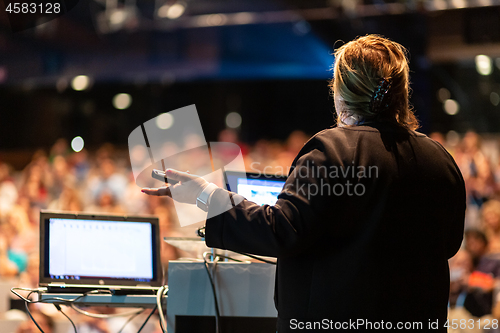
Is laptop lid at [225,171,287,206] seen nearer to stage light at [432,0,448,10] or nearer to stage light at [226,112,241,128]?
stage light at [432,0,448,10]

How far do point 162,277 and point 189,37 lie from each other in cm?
534

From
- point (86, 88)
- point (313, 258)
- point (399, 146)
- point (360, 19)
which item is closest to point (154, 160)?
point (313, 258)

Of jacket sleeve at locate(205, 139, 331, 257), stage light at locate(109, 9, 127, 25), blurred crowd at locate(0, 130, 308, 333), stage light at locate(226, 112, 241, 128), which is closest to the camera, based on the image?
jacket sleeve at locate(205, 139, 331, 257)

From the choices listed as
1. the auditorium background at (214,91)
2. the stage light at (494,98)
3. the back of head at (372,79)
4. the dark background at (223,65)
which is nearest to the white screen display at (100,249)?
the back of head at (372,79)

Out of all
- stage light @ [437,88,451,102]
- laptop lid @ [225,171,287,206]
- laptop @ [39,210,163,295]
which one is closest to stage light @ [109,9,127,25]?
stage light @ [437,88,451,102]

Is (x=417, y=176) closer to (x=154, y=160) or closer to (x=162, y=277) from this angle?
(x=154, y=160)

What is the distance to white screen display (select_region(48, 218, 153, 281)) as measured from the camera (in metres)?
1.49

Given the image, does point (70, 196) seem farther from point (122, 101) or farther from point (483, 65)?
point (483, 65)

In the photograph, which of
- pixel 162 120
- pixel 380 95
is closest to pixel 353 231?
pixel 380 95

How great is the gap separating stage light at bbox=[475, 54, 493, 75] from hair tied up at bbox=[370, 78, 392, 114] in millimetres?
5469

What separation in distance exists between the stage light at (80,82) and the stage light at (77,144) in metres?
0.80

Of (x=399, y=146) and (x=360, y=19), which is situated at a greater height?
(x=360, y=19)

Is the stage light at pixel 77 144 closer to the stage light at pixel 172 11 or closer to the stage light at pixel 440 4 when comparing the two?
the stage light at pixel 172 11

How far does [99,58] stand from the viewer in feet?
21.7
